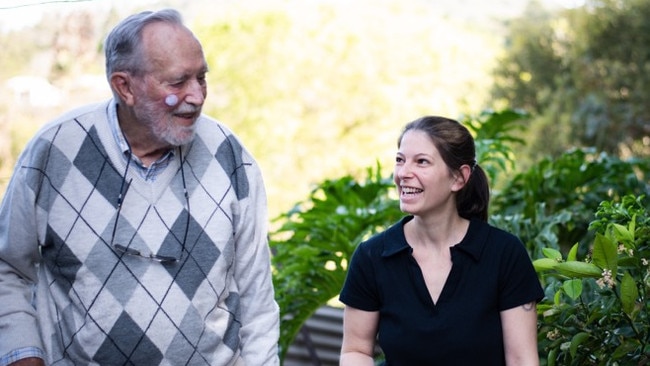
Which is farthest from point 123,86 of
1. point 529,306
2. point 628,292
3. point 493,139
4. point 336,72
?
point 336,72

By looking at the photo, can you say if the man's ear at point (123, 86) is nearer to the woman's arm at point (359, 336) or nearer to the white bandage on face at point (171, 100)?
the white bandage on face at point (171, 100)

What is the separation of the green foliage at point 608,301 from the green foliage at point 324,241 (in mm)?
1563

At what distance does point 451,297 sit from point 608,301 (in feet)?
1.48

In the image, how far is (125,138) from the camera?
7.92ft

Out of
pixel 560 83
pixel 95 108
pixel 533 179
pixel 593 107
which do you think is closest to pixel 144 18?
pixel 95 108

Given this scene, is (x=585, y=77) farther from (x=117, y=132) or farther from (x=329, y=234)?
(x=117, y=132)

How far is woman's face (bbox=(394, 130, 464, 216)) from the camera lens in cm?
277

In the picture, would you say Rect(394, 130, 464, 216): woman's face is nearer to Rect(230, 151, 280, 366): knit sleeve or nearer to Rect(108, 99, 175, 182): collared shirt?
Rect(230, 151, 280, 366): knit sleeve

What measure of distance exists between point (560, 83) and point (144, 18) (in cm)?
1150

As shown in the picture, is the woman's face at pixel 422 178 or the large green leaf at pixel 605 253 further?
the woman's face at pixel 422 178

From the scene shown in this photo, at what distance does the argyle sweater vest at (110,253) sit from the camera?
231 cm

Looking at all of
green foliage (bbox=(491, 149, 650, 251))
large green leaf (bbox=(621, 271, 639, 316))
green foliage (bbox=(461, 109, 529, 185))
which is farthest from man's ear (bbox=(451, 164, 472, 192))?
green foliage (bbox=(491, 149, 650, 251))

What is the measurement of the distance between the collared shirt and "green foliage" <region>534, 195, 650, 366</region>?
98cm

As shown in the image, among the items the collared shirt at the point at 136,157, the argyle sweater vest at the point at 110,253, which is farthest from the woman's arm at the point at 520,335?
the collared shirt at the point at 136,157
